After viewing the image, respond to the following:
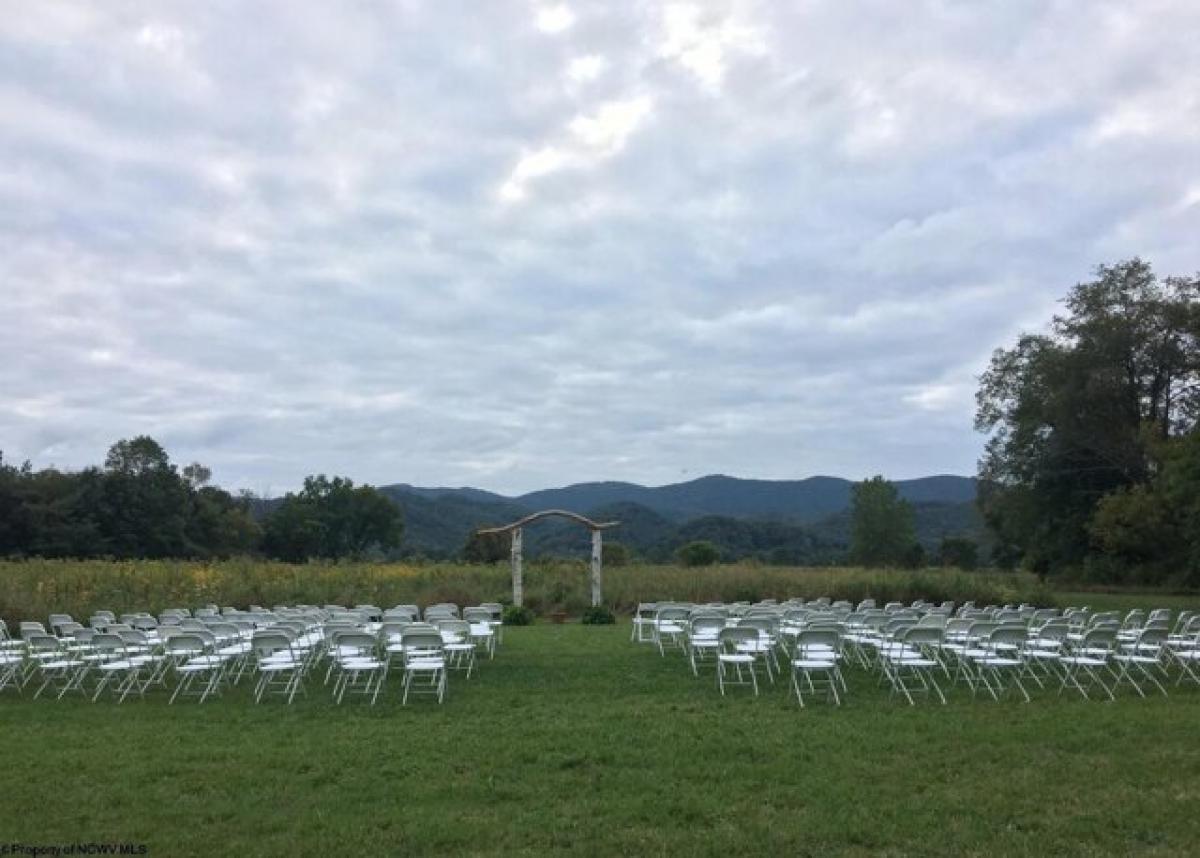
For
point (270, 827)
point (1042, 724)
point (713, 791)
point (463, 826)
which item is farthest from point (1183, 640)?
point (270, 827)

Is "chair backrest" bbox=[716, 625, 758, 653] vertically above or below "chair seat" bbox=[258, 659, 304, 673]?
above

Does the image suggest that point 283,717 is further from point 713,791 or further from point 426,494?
point 426,494

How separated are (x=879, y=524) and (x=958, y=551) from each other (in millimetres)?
6188

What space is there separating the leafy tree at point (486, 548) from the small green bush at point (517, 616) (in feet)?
93.4

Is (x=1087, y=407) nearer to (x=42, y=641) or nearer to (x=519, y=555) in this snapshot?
(x=519, y=555)

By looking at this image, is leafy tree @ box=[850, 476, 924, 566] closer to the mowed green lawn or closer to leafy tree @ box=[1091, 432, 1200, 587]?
leafy tree @ box=[1091, 432, 1200, 587]

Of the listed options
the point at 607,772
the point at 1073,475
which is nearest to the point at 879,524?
the point at 1073,475

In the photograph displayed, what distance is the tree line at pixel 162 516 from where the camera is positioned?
4472 cm

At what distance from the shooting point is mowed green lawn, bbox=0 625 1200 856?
14.5 feet

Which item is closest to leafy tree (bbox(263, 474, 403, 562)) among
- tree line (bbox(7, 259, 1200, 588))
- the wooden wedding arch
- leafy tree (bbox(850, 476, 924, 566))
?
tree line (bbox(7, 259, 1200, 588))


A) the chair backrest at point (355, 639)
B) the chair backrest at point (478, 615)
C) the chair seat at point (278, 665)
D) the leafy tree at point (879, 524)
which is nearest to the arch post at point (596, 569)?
the chair backrest at point (478, 615)

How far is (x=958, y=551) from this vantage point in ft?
192

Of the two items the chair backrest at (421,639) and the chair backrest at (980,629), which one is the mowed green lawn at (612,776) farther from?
the chair backrest at (980,629)

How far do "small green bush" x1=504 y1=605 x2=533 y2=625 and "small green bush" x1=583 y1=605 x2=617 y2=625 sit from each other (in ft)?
3.88
